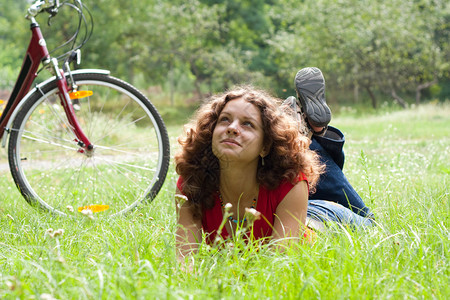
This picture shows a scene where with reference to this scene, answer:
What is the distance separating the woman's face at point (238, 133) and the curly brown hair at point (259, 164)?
0.04 metres

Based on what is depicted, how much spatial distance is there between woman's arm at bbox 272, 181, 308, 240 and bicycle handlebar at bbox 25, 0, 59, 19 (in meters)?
1.93

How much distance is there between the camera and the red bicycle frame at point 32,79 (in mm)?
3104

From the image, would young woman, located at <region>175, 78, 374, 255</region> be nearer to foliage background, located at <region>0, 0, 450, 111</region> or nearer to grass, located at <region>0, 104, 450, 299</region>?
grass, located at <region>0, 104, 450, 299</region>

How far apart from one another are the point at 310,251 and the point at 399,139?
23.6 ft

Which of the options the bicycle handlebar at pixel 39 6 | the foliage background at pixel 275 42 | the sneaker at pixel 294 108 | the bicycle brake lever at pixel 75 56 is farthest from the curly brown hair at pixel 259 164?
the foliage background at pixel 275 42

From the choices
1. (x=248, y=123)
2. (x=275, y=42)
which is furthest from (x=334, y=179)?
(x=275, y=42)

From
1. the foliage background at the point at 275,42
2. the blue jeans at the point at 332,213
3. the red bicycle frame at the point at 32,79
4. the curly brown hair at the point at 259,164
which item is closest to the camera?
the curly brown hair at the point at 259,164

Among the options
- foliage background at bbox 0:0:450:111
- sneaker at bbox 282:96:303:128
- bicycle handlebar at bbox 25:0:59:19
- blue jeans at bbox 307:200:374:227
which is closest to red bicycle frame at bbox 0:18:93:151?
bicycle handlebar at bbox 25:0:59:19

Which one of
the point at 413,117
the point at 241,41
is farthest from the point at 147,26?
the point at 413,117

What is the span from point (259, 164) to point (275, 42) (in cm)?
2191

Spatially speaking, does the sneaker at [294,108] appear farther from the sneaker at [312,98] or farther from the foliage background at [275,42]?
the foliage background at [275,42]

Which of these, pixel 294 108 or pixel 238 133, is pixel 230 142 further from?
pixel 294 108

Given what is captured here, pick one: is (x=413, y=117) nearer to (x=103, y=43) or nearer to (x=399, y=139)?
(x=399, y=139)

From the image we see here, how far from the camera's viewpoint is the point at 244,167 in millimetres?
2311
